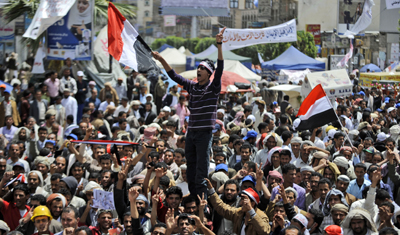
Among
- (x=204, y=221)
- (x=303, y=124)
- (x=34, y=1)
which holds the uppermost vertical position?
(x=34, y=1)

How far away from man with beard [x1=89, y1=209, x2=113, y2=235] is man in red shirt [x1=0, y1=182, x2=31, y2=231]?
4.34ft

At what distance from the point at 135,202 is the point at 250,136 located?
425 cm

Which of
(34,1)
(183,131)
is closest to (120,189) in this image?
(183,131)

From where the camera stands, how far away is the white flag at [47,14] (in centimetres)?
1441

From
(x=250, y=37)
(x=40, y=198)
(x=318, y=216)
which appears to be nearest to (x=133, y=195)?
(x=40, y=198)

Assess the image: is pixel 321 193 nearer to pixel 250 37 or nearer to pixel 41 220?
pixel 41 220

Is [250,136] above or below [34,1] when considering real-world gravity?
below

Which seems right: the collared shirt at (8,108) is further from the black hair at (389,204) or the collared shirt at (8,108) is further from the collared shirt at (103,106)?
the black hair at (389,204)

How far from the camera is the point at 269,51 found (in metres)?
47.1

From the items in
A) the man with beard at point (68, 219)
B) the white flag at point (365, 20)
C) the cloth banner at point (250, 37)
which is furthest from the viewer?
the white flag at point (365, 20)

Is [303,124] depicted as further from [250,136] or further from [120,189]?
[120,189]

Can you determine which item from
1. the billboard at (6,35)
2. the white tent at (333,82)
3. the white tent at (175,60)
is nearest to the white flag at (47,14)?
the billboard at (6,35)

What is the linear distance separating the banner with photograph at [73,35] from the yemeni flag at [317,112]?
350 inches

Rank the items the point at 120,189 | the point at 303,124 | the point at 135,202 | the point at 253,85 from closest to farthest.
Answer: the point at 135,202
the point at 120,189
the point at 303,124
the point at 253,85
